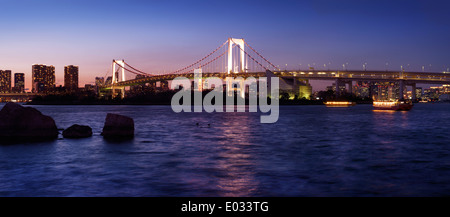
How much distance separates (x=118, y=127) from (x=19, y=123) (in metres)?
4.07

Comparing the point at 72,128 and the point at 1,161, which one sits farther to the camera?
the point at 72,128

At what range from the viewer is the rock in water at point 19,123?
52.0ft

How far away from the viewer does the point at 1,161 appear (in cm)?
1147

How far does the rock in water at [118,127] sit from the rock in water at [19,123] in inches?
107

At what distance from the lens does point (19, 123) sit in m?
16.1

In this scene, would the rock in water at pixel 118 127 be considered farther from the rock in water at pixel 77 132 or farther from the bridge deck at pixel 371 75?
the bridge deck at pixel 371 75

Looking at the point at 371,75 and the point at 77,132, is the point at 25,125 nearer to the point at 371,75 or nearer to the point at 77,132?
the point at 77,132

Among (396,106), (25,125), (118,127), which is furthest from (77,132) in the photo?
(396,106)

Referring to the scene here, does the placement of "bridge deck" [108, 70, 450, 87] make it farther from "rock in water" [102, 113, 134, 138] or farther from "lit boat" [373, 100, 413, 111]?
"rock in water" [102, 113, 134, 138]

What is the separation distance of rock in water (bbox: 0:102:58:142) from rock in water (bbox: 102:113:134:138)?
2.72 meters

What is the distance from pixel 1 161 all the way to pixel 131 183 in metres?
5.32

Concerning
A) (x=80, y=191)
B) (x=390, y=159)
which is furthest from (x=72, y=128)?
(x=390, y=159)
